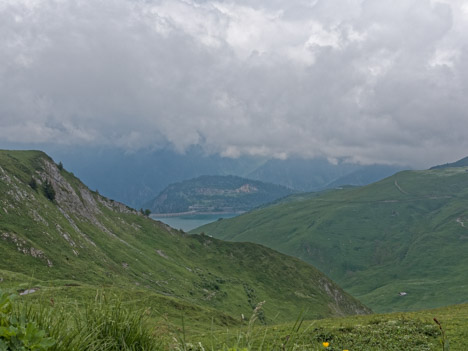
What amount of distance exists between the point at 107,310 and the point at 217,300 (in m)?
75.3

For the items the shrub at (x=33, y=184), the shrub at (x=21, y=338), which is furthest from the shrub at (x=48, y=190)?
the shrub at (x=21, y=338)

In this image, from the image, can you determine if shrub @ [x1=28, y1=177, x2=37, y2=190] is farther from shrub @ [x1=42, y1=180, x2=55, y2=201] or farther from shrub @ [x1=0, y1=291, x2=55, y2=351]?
shrub @ [x1=0, y1=291, x2=55, y2=351]

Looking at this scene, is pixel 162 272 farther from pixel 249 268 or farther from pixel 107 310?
pixel 107 310

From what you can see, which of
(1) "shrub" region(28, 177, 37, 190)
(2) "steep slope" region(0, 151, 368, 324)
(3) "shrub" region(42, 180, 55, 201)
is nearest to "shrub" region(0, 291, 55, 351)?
(2) "steep slope" region(0, 151, 368, 324)

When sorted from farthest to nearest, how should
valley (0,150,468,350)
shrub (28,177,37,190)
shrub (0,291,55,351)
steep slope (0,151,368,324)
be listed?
1. shrub (28,177,37,190)
2. steep slope (0,151,368,324)
3. valley (0,150,468,350)
4. shrub (0,291,55,351)

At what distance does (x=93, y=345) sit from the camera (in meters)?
5.60

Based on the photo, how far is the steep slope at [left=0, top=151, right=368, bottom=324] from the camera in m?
52.2

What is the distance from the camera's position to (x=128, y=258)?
75438 millimetres

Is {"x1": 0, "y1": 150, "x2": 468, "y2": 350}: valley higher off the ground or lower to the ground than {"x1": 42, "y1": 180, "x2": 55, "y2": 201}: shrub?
lower

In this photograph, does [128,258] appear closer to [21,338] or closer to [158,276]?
[158,276]

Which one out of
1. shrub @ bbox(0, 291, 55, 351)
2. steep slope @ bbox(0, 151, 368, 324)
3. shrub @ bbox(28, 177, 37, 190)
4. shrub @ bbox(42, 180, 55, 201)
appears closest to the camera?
shrub @ bbox(0, 291, 55, 351)

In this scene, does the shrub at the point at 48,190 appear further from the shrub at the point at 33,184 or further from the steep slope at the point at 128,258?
the shrub at the point at 33,184

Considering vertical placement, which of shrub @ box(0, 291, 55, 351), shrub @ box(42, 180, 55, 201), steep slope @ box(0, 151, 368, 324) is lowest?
steep slope @ box(0, 151, 368, 324)

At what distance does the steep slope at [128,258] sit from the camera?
5225cm
